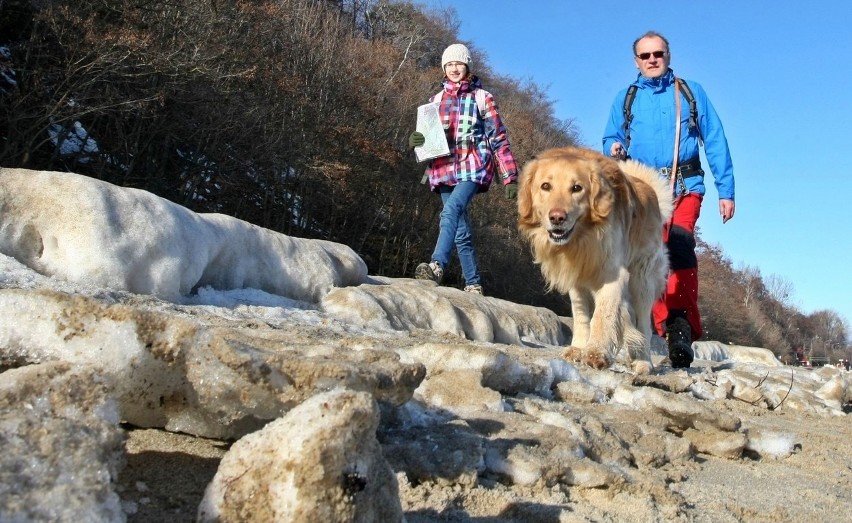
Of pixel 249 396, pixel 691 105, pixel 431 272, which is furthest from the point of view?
pixel 431 272

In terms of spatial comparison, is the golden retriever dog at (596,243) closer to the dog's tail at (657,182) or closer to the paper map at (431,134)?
the dog's tail at (657,182)

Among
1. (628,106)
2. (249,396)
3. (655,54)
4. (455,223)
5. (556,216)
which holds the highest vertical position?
(655,54)

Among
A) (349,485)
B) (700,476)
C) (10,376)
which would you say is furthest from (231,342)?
(700,476)

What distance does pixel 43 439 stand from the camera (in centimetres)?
121

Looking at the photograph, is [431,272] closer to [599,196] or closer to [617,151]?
[617,151]

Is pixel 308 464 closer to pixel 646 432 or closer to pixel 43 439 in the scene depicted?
pixel 43 439

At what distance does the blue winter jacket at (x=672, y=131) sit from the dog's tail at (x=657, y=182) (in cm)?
28

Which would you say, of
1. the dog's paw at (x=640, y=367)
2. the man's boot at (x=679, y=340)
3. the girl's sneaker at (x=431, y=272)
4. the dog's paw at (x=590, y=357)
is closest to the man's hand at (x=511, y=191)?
the girl's sneaker at (x=431, y=272)

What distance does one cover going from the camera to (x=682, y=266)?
6684 mm

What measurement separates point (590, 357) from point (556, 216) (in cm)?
107

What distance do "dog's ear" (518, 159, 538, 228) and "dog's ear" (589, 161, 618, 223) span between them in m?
0.42

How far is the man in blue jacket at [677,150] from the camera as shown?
6438 millimetres

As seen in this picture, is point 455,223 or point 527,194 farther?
point 455,223

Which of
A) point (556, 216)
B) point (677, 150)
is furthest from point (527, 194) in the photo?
point (677, 150)
